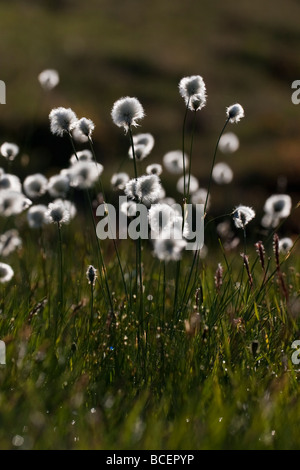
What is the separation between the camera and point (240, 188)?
1673 centimetres

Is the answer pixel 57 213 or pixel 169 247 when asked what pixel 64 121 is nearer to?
pixel 57 213

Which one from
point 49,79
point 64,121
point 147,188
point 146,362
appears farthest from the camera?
point 49,79

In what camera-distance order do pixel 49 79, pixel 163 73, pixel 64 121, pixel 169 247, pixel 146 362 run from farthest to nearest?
pixel 163 73 < pixel 49 79 < pixel 64 121 < pixel 146 362 < pixel 169 247

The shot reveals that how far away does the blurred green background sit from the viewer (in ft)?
57.9

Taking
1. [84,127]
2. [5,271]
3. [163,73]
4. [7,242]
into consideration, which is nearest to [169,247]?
[7,242]

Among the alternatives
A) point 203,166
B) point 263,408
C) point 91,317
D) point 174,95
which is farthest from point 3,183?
point 174,95

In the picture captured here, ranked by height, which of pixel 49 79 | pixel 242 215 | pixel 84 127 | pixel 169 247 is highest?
pixel 49 79

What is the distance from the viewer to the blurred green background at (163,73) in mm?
17641

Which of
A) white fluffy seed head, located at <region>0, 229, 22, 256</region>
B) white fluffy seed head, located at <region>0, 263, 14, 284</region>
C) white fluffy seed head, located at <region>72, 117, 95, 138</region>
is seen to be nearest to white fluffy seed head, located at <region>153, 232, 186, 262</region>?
white fluffy seed head, located at <region>0, 229, 22, 256</region>

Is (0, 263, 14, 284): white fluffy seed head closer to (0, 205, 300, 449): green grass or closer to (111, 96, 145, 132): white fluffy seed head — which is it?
(0, 205, 300, 449): green grass

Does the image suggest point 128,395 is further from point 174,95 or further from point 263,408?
point 174,95

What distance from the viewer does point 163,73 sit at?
966 inches

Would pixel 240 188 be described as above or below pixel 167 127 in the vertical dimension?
below

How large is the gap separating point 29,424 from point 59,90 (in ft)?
64.6
